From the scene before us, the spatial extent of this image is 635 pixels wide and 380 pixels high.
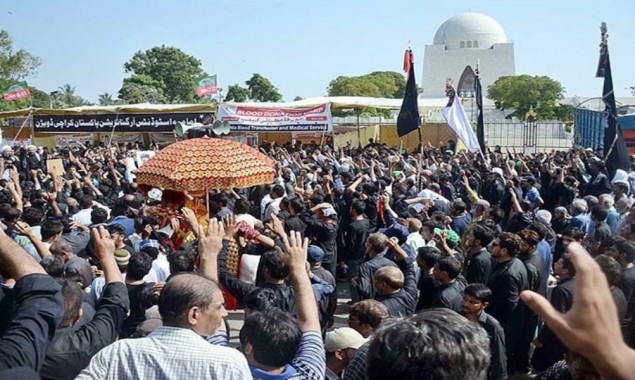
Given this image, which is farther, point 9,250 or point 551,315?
point 9,250

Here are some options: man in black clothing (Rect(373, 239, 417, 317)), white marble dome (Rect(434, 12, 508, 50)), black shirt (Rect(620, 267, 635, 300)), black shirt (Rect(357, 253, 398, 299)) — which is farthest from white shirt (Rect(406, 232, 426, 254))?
white marble dome (Rect(434, 12, 508, 50))

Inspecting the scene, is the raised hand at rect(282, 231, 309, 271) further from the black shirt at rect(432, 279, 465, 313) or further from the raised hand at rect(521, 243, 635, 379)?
the black shirt at rect(432, 279, 465, 313)

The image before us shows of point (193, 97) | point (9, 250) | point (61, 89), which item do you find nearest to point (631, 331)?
point (9, 250)

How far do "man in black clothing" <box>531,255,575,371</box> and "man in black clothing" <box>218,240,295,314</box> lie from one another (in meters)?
1.69

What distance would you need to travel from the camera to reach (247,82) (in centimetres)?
6219

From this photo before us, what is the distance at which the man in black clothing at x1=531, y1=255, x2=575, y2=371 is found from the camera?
14.2 feet

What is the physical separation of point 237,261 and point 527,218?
3.40 meters

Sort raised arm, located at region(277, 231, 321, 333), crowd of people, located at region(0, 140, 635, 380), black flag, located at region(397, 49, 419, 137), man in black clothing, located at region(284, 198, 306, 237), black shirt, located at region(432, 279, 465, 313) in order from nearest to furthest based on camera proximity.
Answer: crowd of people, located at region(0, 140, 635, 380)
raised arm, located at region(277, 231, 321, 333)
black shirt, located at region(432, 279, 465, 313)
man in black clothing, located at region(284, 198, 306, 237)
black flag, located at region(397, 49, 419, 137)

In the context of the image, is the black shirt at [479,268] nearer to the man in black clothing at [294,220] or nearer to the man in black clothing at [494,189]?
the man in black clothing at [294,220]

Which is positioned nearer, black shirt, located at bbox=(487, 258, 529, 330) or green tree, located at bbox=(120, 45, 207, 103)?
black shirt, located at bbox=(487, 258, 529, 330)

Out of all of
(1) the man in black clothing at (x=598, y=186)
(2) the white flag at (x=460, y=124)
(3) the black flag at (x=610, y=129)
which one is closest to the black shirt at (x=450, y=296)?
(3) the black flag at (x=610, y=129)

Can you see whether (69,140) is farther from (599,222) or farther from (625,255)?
(625,255)

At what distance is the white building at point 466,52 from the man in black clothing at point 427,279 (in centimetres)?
8267

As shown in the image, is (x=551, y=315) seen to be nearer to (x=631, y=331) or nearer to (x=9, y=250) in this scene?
(x=631, y=331)
